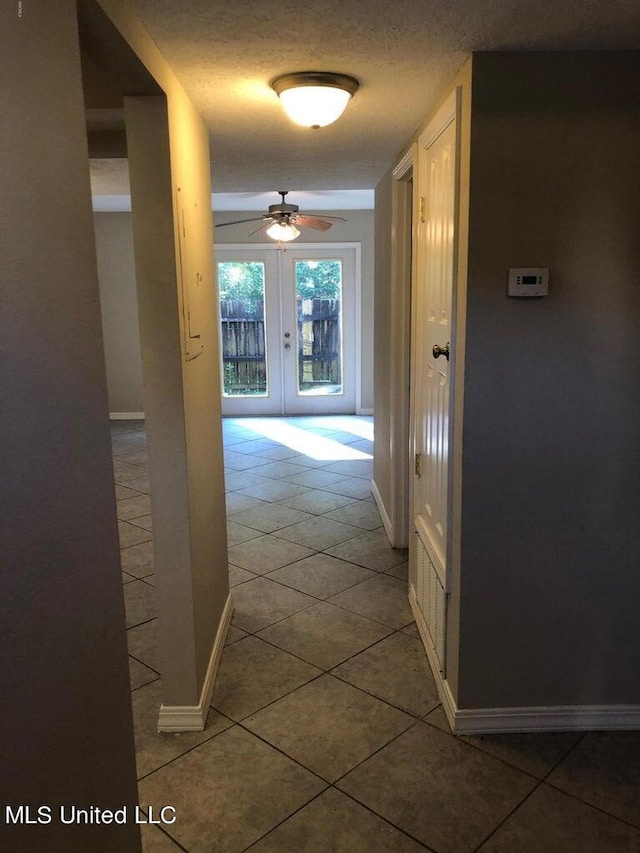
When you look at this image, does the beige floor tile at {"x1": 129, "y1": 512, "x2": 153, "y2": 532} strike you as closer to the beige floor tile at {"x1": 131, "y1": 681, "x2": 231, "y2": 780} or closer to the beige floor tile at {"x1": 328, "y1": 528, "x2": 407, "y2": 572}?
the beige floor tile at {"x1": 328, "y1": 528, "x2": 407, "y2": 572}

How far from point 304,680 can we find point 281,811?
2.23 feet

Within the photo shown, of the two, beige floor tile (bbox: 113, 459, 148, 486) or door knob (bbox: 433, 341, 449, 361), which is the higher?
door knob (bbox: 433, 341, 449, 361)

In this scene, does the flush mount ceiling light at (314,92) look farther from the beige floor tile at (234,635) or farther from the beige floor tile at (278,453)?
the beige floor tile at (278,453)

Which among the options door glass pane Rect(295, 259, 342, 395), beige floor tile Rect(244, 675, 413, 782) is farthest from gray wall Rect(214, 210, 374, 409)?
beige floor tile Rect(244, 675, 413, 782)

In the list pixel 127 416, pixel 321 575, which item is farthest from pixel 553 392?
pixel 127 416

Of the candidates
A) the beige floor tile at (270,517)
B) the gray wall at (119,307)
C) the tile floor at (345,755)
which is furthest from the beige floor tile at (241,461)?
the tile floor at (345,755)

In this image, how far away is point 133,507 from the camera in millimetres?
4824

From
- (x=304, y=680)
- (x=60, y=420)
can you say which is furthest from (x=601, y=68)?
→ (x=304, y=680)

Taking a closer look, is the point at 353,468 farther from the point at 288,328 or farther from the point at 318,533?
the point at 288,328

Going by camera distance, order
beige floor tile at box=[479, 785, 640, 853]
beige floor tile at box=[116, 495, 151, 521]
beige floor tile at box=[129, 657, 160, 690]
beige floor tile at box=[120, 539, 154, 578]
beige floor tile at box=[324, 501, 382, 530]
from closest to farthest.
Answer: beige floor tile at box=[479, 785, 640, 853] → beige floor tile at box=[129, 657, 160, 690] → beige floor tile at box=[120, 539, 154, 578] → beige floor tile at box=[324, 501, 382, 530] → beige floor tile at box=[116, 495, 151, 521]

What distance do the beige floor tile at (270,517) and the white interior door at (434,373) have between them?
1465 millimetres

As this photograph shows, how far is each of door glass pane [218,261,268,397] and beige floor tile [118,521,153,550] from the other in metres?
3.78

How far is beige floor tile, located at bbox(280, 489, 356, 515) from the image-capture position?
4.66 metres

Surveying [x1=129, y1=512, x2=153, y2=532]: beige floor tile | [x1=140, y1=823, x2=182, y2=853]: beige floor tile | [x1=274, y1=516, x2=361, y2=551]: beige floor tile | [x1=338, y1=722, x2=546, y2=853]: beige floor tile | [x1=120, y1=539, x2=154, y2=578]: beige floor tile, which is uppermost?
[x1=274, y1=516, x2=361, y2=551]: beige floor tile
